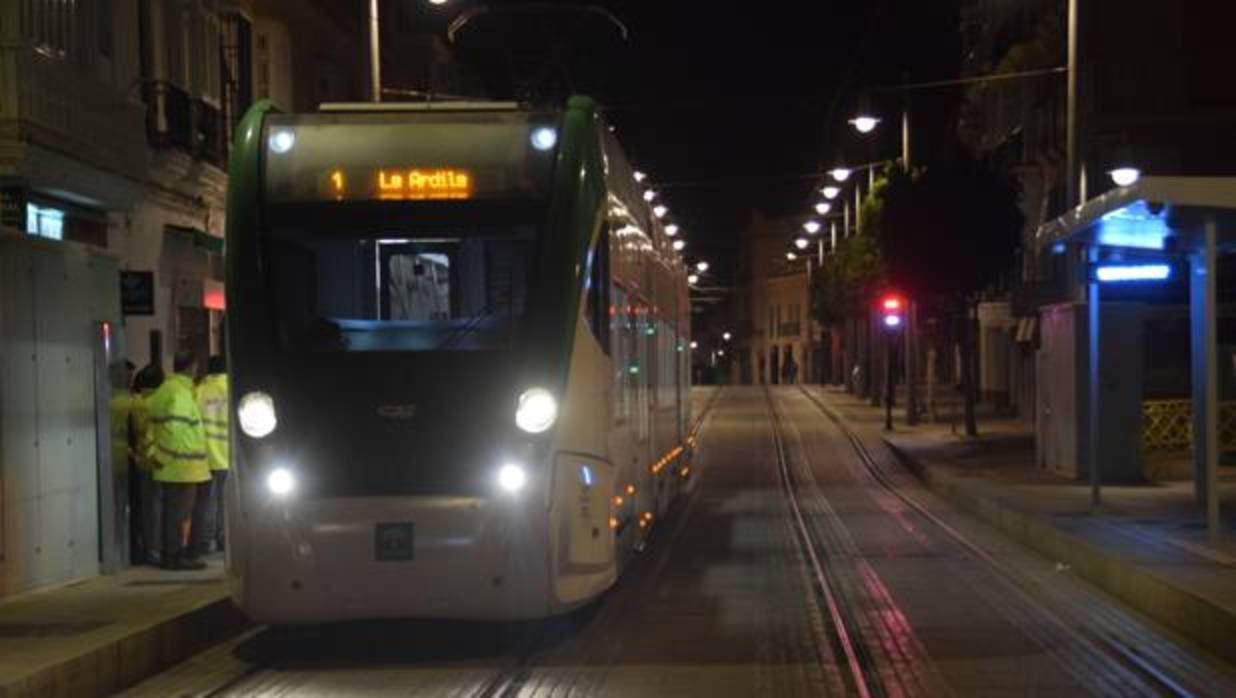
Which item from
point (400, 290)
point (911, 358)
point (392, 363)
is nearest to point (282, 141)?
point (400, 290)

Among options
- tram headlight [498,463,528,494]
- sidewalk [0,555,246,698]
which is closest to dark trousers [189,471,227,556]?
sidewalk [0,555,246,698]

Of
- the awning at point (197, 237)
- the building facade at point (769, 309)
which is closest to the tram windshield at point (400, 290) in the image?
the awning at point (197, 237)

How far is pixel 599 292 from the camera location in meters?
10.4

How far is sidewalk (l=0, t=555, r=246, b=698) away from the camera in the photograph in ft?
29.3

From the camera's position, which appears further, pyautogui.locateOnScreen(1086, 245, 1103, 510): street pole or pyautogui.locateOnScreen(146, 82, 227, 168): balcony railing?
pyautogui.locateOnScreen(146, 82, 227, 168): balcony railing

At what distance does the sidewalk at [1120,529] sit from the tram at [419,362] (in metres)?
4.35

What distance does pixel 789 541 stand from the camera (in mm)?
17484

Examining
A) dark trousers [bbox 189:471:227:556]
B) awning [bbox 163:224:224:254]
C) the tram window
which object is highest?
awning [bbox 163:224:224:254]

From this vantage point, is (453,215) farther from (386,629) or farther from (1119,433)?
(1119,433)

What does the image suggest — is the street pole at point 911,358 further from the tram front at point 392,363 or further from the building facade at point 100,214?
the tram front at point 392,363

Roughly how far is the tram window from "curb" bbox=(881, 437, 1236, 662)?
4588mm

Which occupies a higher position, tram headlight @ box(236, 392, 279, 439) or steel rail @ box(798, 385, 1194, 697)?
tram headlight @ box(236, 392, 279, 439)

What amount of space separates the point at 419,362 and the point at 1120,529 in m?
9.10

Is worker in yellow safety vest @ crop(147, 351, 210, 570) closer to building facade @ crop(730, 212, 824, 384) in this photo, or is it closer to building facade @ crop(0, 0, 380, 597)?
building facade @ crop(0, 0, 380, 597)
